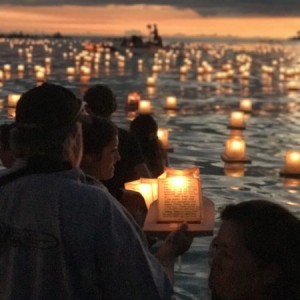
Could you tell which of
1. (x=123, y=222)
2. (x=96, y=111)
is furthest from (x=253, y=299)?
(x=96, y=111)

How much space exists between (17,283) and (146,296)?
416mm

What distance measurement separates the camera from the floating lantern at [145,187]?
6219mm

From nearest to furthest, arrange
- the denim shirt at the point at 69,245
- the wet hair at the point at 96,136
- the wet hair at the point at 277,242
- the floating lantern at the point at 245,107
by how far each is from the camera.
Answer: the wet hair at the point at 277,242, the denim shirt at the point at 69,245, the wet hair at the point at 96,136, the floating lantern at the point at 245,107

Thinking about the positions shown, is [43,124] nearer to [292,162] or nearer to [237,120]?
[292,162]

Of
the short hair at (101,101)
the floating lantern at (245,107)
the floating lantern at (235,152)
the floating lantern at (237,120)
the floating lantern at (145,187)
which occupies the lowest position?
the floating lantern at (245,107)

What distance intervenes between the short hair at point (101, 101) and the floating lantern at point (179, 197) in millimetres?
834

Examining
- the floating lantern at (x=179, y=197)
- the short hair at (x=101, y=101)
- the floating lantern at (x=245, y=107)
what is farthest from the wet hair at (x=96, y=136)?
the floating lantern at (x=245, y=107)

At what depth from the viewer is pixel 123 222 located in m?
2.84

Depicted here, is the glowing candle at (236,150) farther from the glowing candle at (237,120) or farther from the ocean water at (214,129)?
the glowing candle at (237,120)

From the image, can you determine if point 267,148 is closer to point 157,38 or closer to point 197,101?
point 197,101

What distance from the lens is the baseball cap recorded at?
9.62 feet

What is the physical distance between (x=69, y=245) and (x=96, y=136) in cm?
109

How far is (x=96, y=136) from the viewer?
12.7 feet

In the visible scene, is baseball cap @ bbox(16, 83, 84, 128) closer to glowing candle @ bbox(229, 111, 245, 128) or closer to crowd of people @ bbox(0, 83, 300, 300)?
crowd of people @ bbox(0, 83, 300, 300)
